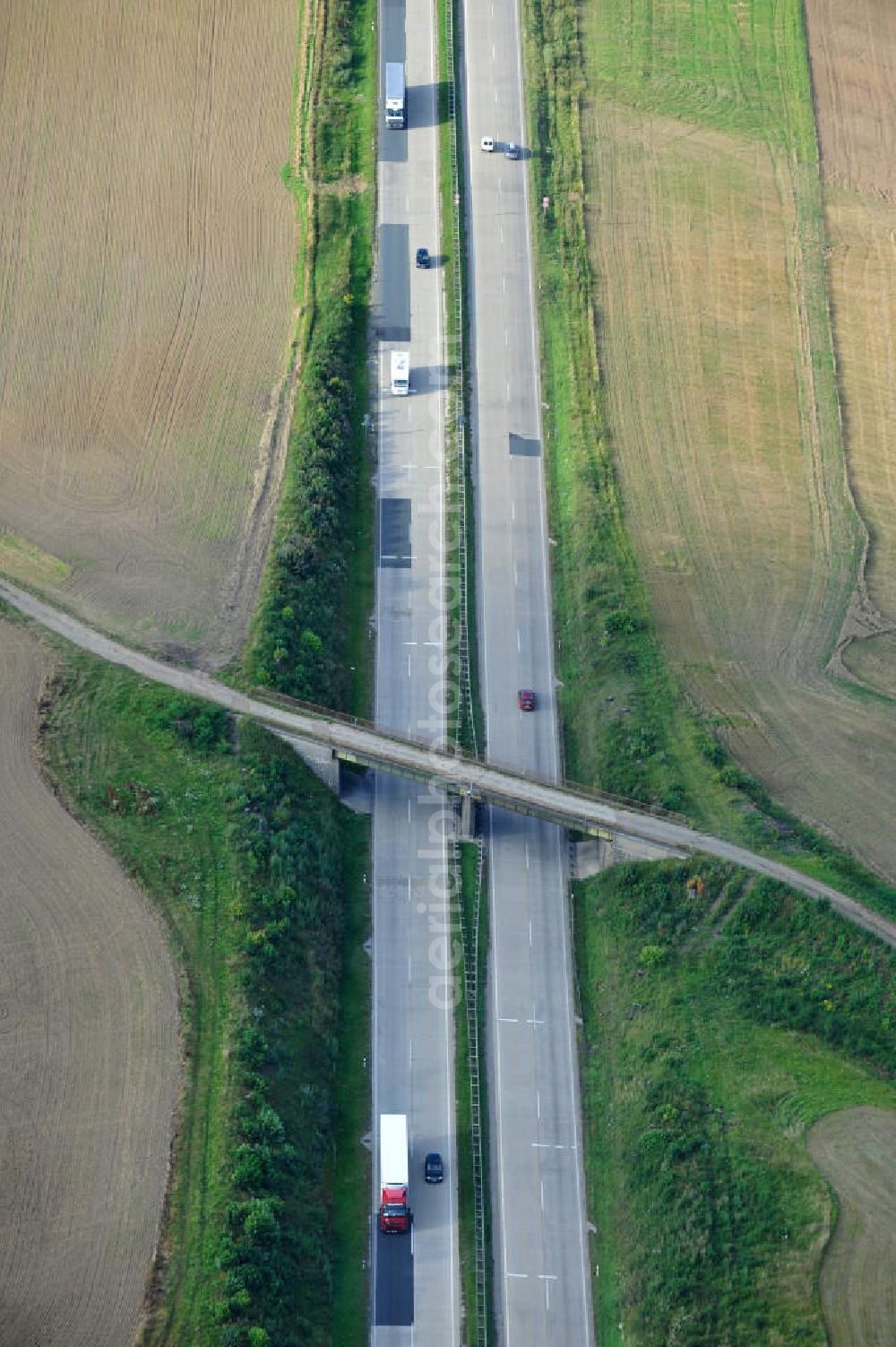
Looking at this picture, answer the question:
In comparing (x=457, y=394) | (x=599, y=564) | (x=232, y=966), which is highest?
(x=457, y=394)

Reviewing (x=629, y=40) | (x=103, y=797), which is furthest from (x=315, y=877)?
(x=629, y=40)

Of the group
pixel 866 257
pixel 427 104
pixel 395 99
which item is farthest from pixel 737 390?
pixel 427 104

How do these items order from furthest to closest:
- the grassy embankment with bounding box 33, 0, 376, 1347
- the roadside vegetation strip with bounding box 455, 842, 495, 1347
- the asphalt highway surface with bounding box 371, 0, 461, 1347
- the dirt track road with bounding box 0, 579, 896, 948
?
the dirt track road with bounding box 0, 579, 896, 948, the asphalt highway surface with bounding box 371, 0, 461, 1347, the roadside vegetation strip with bounding box 455, 842, 495, 1347, the grassy embankment with bounding box 33, 0, 376, 1347

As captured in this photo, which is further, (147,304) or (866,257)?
(866,257)

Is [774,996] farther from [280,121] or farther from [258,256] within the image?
[280,121]

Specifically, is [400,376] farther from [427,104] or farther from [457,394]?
[427,104]

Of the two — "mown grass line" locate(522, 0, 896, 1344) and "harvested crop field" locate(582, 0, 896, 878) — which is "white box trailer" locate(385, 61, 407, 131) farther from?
"harvested crop field" locate(582, 0, 896, 878)

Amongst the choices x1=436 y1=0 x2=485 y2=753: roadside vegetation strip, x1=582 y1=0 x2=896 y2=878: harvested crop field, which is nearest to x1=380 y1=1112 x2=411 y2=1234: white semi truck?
x1=436 y1=0 x2=485 y2=753: roadside vegetation strip
